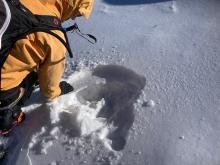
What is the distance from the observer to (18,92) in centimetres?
157

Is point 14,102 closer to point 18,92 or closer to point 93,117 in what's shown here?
point 18,92

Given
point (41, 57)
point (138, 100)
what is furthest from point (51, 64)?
point (138, 100)

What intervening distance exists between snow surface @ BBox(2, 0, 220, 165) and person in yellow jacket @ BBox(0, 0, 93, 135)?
0.14 metres

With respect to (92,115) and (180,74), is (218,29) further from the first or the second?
(92,115)

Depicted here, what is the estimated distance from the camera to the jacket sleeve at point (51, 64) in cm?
139

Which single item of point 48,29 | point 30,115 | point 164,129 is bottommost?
point 30,115

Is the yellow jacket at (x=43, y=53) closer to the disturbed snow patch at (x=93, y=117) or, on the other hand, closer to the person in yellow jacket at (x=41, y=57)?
the person in yellow jacket at (x=41, y=57)

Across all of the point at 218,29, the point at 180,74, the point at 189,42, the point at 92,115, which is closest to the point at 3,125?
the point at 92,115

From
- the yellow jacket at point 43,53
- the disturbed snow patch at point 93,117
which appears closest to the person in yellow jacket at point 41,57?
the yellow jacket at point 43,53

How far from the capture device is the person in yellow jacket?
1365mm

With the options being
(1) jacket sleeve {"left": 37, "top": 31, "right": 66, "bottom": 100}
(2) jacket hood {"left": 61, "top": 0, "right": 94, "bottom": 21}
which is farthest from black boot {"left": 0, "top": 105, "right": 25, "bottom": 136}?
(2) jacket hood {"left": 61, "top": 0, "right": 94, "bottom": 21}

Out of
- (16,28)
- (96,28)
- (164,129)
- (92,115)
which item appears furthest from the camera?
(96,28)

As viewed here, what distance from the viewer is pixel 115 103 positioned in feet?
5.46

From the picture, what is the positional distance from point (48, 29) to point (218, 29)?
92 centimetres
